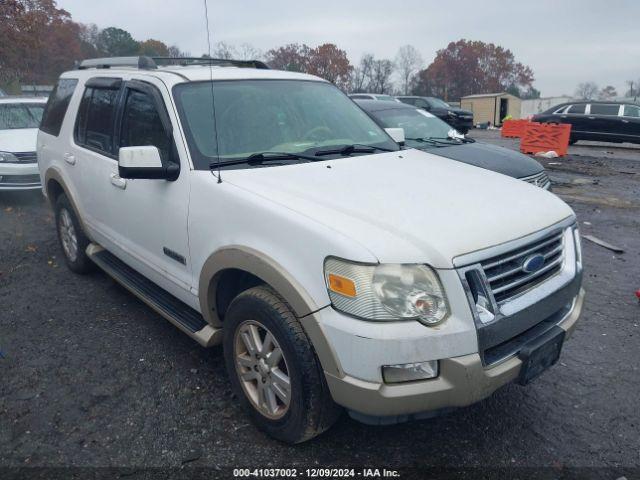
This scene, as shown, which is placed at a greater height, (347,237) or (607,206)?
(347,237)

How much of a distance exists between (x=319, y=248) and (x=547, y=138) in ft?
47.7

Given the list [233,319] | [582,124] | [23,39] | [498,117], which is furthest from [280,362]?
[498,117]

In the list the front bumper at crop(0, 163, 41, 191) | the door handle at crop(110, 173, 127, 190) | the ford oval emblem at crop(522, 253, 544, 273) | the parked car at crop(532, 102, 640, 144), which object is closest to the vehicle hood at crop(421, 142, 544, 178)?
the ford oval emblem at crop(522, 253, 544, 273)

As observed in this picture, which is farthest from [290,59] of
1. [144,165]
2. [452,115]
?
[144,165]

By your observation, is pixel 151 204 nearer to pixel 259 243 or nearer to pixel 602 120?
pixel 259 243

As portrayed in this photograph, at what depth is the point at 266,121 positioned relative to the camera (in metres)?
3.41

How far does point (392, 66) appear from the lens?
73.5m

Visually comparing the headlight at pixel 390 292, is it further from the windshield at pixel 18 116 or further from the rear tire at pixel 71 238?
the windshield at pixel 18 116

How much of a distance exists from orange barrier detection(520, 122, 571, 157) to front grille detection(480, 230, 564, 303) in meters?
13.4

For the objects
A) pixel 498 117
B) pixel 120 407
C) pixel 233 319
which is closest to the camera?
pixel 233 319

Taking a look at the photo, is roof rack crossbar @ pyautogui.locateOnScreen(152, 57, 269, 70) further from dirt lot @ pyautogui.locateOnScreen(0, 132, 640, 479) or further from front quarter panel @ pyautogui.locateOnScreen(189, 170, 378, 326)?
dirt lot @ pyautogui.locateOnScreen(0, 132, 640, 479)

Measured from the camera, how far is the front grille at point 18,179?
8.02 meters

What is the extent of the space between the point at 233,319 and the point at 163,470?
31.7 inches

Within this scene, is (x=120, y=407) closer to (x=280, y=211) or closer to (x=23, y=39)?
(x=280, y=211)
